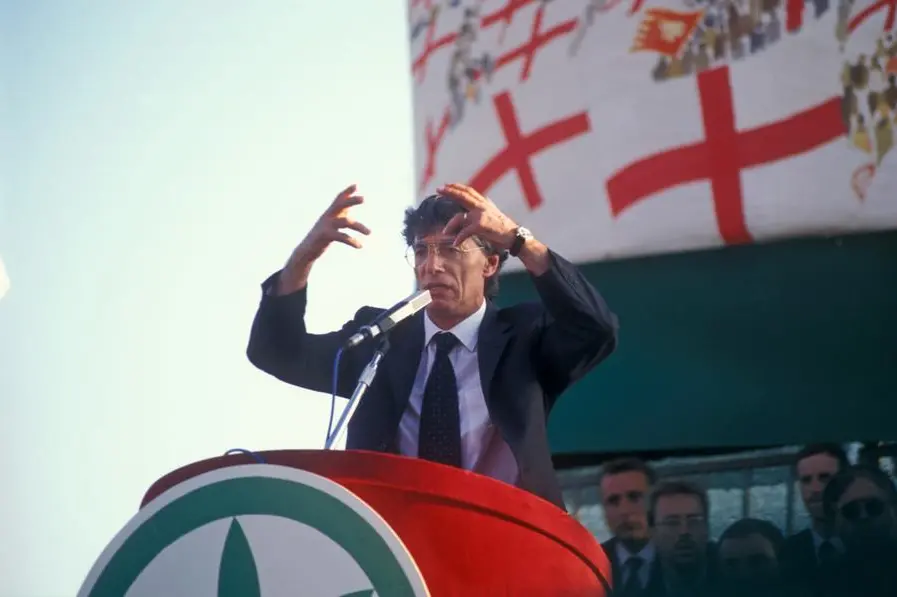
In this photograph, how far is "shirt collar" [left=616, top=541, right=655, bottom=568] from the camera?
362 cm

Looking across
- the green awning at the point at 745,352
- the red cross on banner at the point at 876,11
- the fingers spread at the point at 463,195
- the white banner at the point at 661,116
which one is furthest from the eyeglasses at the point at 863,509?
the fingers spread at the point at 463,195

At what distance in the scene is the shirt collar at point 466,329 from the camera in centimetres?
208

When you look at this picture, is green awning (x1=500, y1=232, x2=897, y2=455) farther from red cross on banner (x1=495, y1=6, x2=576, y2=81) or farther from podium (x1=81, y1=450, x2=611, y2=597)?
podium (x1=81, y1=450, x2=611, y2=597)

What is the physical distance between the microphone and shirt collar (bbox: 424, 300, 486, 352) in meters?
0.32

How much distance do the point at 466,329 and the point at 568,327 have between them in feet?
0.84

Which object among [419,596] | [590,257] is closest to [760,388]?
[590,257]

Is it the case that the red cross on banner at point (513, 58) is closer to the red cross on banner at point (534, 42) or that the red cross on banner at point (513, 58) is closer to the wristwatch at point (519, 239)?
the red cross on banner at point (534, 42)

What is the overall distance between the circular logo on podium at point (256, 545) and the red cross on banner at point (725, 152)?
265 cm

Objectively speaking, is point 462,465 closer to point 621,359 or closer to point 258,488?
point 258,488

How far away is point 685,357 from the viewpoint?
378 cm

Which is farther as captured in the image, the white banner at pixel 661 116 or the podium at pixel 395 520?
the white banner at pixel 661 116

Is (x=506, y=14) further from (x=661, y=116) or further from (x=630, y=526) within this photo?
(x=630, y=526)

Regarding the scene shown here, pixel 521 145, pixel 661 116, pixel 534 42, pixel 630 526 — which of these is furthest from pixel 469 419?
pixel 534 42

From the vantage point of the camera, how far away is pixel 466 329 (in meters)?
2.11
